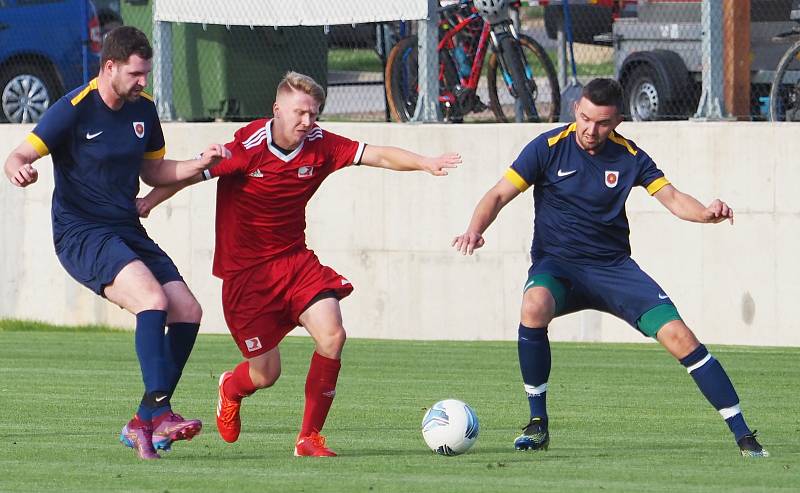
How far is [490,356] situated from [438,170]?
5.52 meters

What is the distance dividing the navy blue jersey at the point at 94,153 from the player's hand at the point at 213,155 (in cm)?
46

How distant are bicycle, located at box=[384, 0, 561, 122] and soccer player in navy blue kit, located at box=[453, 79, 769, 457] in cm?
659

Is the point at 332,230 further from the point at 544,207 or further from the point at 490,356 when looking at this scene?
the point at 544,207

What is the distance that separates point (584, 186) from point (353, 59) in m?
8.20

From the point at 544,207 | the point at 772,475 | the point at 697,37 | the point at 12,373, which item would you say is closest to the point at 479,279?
the point at 697,37

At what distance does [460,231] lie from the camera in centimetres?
1477

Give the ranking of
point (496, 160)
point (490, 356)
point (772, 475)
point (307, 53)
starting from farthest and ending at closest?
point (307, 53)
point (496, 160)
point (490, 356)
point (772, 475)

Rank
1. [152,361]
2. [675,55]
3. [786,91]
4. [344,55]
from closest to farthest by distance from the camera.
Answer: [152,361] → [786,91] → [675,55] → [344,55]

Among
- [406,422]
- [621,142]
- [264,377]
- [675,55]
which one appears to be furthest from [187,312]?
[675,55]

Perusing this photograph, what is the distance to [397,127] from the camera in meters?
14.9

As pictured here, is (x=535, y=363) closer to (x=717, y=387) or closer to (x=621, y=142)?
(x=717, y=387)

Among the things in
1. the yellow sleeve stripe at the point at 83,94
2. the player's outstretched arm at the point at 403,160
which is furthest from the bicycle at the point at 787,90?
the yellow sleeve stripe at the point at 83,94

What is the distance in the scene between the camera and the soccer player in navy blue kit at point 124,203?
25.8 feet

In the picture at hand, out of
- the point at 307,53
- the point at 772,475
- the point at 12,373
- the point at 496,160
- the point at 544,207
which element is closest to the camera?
the point at 772,475
